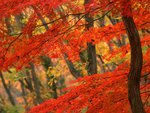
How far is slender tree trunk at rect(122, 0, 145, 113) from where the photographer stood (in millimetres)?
6094

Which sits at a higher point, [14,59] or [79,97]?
[14,59]

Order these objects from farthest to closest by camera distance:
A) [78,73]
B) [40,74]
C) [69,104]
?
[40,74] → [78,73] → [69,104]

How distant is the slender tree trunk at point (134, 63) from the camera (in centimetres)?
609

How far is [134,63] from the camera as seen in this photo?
630 cm

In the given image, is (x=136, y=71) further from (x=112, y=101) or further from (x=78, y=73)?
(x=78, y=73)

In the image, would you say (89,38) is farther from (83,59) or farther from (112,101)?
(83,59)

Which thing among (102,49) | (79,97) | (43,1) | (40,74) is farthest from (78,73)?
(40,74)

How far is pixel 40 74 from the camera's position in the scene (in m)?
33.3

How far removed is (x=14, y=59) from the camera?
667 cm

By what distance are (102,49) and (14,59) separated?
14692 mm

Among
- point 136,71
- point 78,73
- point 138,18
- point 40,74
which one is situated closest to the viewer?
point 136,71

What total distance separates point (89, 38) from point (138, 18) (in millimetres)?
1282

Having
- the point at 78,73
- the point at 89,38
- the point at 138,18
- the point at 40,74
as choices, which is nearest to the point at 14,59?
the point at 89,38

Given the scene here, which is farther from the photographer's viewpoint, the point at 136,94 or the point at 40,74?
the point at 40,74
